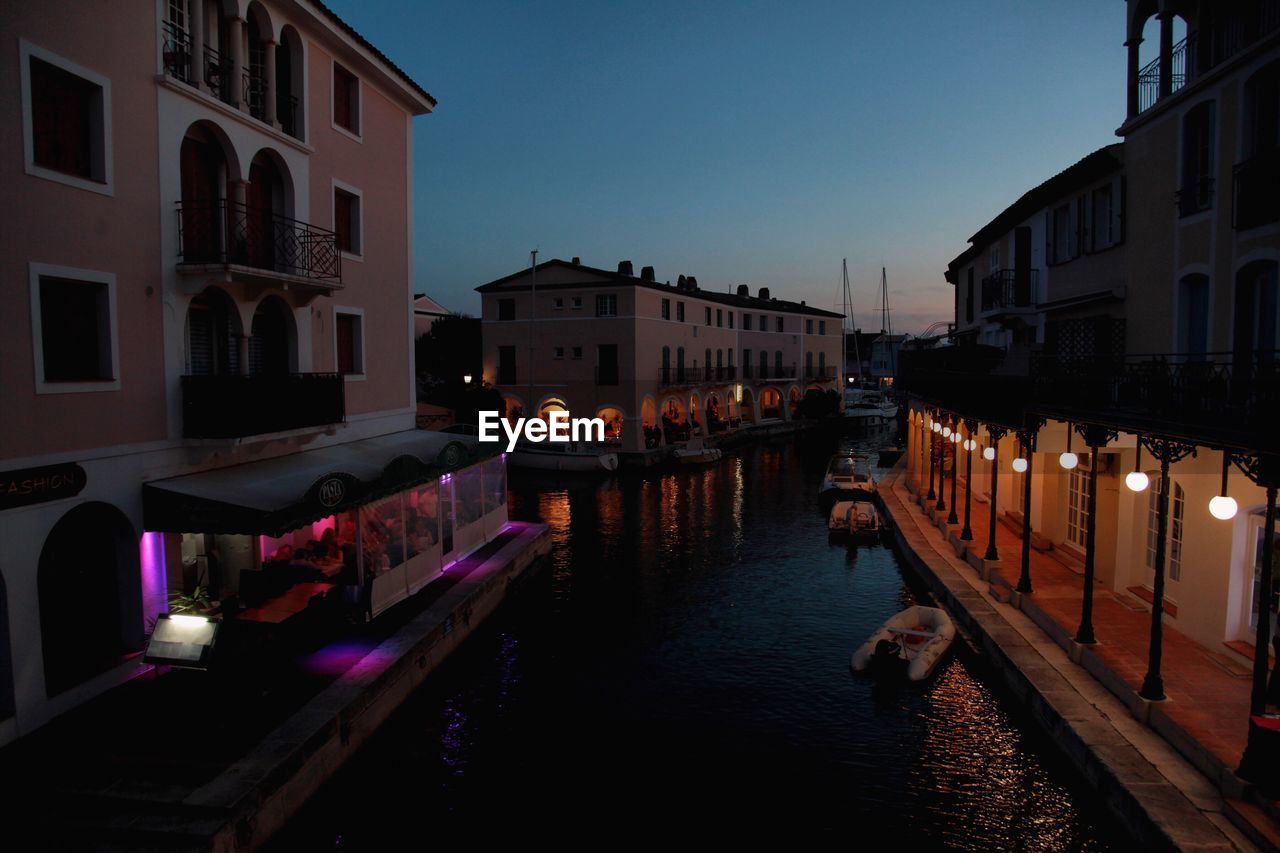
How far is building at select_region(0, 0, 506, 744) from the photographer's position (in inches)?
412

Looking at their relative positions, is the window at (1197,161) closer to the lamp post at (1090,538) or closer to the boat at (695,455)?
the lamp post at (1090,538)

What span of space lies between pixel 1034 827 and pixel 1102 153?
45.9 feet

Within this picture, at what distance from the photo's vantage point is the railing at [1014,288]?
23.2 m

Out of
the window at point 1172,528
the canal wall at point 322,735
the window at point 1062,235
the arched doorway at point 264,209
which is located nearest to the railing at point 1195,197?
the window at point 1172,528

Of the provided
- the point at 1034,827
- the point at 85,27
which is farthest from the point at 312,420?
the point at 1034,827

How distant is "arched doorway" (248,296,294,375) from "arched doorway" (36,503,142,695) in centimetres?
467

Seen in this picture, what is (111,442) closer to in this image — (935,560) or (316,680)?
(316,680)

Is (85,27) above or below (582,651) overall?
above

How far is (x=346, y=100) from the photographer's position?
1886 cm

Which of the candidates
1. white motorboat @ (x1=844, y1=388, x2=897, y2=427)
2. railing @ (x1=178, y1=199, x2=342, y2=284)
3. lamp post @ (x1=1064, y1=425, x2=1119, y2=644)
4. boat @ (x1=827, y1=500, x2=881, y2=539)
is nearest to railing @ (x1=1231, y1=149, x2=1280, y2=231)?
lamp post @ (x1=1064, y1=425, x2=1119, y2=644)

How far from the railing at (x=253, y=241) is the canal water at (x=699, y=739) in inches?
326

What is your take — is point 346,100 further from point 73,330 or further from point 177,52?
point 73,330

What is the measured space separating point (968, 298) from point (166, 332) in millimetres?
31344

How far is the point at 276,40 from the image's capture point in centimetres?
1534
